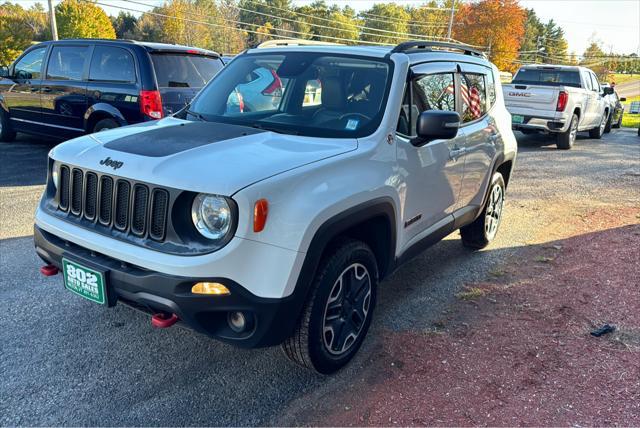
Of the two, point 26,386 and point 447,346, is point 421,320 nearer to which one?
point 447,346

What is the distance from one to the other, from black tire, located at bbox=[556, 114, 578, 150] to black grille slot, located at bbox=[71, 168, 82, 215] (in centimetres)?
1211

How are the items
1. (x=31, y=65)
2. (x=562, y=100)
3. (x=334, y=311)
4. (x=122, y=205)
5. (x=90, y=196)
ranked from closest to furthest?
(x=122, y=205) < (x=90, y=196) < (x=334, y=311) < (x=31, y=65) < (x=562, y=100)

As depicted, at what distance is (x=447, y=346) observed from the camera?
11.3 feet

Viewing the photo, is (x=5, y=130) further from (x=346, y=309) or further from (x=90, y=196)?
(x=346, y=309)

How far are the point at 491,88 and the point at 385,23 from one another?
89580 mm

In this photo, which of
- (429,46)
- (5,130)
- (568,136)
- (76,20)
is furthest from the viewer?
(76,20)

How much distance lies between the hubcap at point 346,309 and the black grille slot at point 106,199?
1295 millimetres

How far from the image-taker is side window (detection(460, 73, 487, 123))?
174 inches

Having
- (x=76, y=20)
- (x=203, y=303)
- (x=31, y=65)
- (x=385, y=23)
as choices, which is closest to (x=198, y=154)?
(x=203, y=303)

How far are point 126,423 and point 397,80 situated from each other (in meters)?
2.63

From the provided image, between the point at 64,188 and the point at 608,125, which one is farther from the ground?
the point at 608,125

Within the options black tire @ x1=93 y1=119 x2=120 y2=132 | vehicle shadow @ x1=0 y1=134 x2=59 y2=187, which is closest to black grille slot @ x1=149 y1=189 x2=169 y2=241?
black tire @ x1=93 y1=119 x2=120 y2=132

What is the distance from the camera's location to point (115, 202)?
2.70 metres

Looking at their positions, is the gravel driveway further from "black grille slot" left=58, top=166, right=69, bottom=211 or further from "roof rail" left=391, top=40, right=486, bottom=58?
"roof rail" left=391, top=40, right=486, bottom=58
